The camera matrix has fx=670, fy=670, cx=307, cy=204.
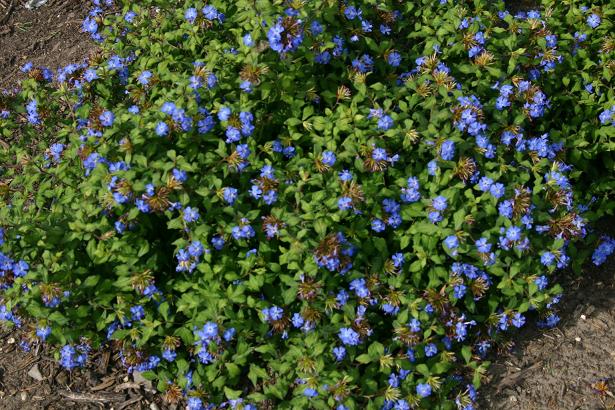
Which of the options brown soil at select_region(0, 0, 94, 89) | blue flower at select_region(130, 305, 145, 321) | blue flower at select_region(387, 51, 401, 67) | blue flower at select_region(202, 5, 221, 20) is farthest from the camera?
brown soil at select_region(0, 0, 94, 89)

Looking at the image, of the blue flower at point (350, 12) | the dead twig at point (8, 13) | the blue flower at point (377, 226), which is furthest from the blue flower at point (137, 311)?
the dead twig at point (8, 13)

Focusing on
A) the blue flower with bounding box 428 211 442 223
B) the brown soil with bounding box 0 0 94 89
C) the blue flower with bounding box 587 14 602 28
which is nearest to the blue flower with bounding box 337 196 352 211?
the blue flower with bounding box 428 211 442 223

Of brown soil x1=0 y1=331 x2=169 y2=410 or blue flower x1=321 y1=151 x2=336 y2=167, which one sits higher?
blue flower x1=321 y1=151 x2=336 y2=167

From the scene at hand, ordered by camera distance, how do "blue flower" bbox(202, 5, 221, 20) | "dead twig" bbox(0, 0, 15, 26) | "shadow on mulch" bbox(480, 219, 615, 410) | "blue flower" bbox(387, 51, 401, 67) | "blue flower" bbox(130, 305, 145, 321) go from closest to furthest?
1. "blue flower" bbox(130, 305, 145, 321)
2. "shadow on mulch" bbox(480, 219, 615, 410)
3. "blue flower" bbox(202, 5, 221, 20)
4. "blue flower" bbox(387, 51, 401, 67)
5. "dead twig" bbox(0, 0, 15, 26)

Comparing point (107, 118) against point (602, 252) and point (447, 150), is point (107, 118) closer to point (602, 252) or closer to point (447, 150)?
point (447, 150)

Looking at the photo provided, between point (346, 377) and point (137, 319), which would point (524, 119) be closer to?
point (346, 377)

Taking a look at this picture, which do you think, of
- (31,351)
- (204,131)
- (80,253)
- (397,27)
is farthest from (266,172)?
(31,351)

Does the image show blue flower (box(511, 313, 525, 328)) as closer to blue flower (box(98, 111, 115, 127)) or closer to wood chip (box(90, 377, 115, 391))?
wood chip (box(90, 377, 115, 391))

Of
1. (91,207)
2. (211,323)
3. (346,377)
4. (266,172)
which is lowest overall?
(346,377)
